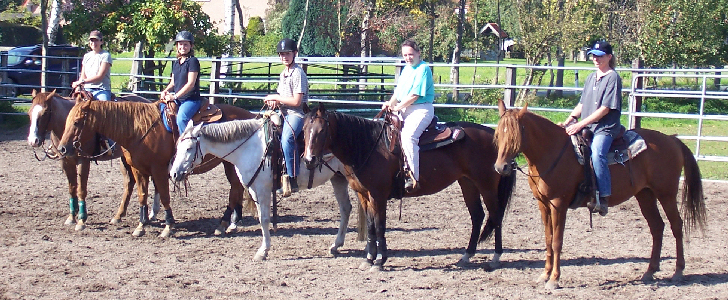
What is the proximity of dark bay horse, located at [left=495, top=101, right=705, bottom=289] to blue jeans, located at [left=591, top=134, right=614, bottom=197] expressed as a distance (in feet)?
0.39

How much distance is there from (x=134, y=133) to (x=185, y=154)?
111cm

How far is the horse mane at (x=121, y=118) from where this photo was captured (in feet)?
22.4

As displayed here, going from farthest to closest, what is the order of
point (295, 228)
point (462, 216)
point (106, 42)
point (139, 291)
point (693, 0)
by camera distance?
point (693, 0)
point (106, 42)
point (462, 216)
point (295, 228)
point (139, 291)

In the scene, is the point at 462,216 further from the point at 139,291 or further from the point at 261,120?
the point at 139,291

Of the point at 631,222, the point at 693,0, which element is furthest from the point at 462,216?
the point at 693,0

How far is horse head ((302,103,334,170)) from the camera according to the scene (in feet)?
17.7

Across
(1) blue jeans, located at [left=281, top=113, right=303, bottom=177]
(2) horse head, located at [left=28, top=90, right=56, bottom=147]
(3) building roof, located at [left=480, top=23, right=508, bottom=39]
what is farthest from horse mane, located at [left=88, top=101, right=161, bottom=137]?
(3) building roof, located at [left=480, top=23, right=508, bottom=39]

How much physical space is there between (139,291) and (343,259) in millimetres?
1863

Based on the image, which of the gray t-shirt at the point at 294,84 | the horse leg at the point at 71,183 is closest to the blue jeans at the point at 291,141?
the gray t-shirt at the point at 294,84

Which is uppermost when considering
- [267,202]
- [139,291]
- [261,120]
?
[261,120]

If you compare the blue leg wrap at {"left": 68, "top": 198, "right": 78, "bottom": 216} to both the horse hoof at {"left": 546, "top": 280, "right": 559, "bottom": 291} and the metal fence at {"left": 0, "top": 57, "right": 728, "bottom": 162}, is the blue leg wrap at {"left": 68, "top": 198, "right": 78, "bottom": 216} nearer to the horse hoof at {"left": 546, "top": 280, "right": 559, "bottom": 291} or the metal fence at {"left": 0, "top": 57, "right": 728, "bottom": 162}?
the metal fence at {"left": 0, "top": 57, "right": 728, "bottom": 162}

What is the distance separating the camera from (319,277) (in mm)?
5574

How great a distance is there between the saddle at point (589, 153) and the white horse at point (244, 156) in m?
2.15

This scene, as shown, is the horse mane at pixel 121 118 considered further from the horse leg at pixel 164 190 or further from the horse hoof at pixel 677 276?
the horse hoof at pixel 677 276
